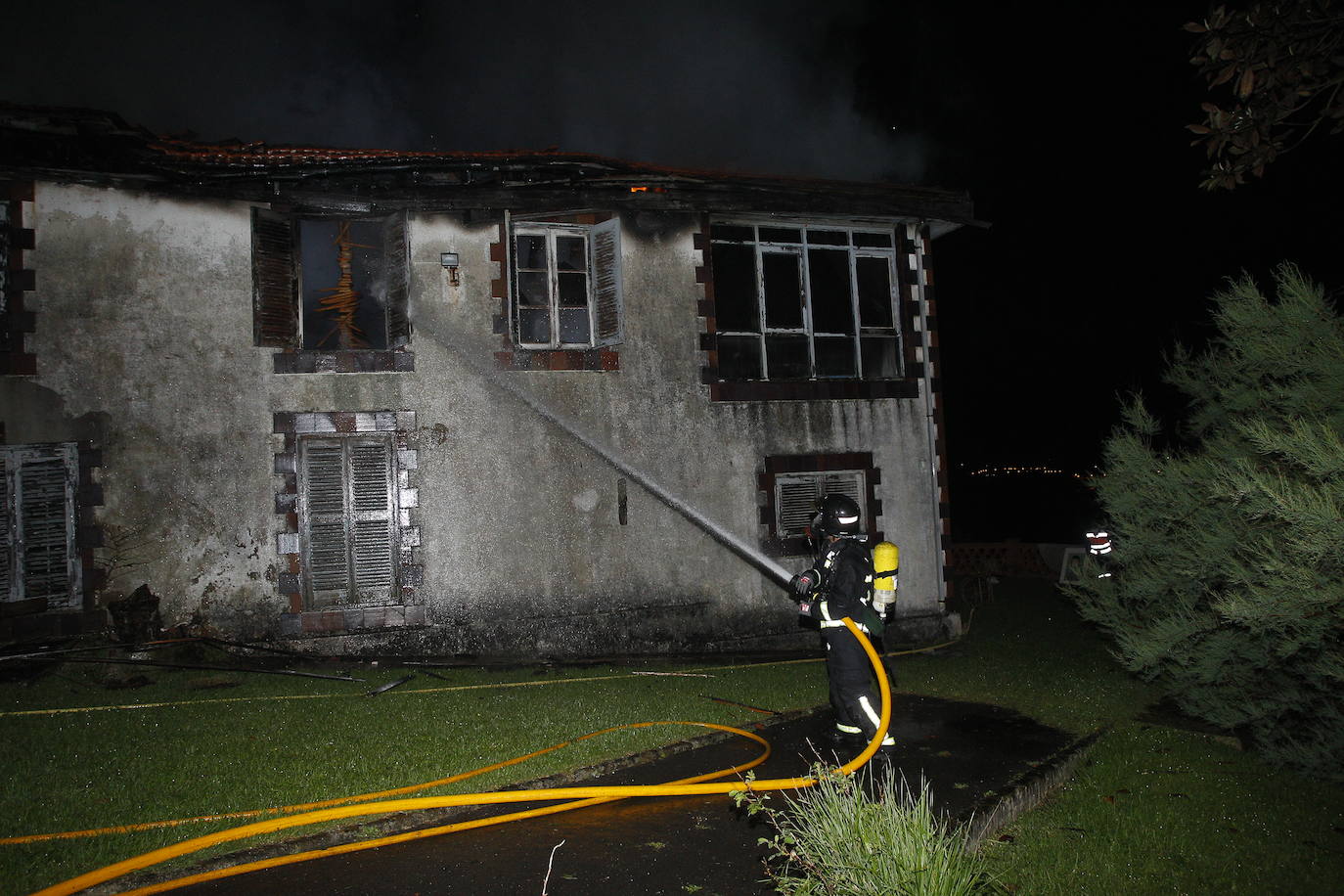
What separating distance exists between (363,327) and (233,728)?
20.4 feet

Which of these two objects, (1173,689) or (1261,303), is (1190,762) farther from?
(1261,303)

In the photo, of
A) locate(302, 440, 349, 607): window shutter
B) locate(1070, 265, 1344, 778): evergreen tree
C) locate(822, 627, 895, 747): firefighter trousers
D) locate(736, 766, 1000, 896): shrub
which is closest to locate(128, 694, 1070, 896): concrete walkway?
locate(822, 627, 895, 747): firefighter trousers

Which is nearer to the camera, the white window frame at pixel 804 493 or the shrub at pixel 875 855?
the shrub at pixel 875 855

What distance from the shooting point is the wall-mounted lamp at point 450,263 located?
1111 cm

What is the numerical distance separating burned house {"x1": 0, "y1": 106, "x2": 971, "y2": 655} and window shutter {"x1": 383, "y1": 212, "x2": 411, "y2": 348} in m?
0.05

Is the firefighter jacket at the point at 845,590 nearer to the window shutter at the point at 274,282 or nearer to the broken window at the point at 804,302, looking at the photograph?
the broken window at the point at 804,302

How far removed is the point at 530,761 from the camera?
21.2ft

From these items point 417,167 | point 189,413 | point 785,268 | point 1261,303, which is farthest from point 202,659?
point 1261,303

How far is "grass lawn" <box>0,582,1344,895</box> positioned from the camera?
16.0 feet

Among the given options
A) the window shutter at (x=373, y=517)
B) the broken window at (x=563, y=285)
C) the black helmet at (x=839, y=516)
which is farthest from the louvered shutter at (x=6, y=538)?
the black helmet at (x=839, y=516)

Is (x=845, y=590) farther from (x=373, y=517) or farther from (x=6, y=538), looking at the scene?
(x=6, y=538)

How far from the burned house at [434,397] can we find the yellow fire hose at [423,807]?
492 cm

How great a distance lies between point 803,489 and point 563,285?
15.0 feet

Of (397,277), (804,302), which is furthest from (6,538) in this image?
(804,302)
